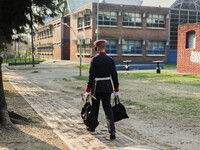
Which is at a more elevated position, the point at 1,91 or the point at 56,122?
the point at 1,91

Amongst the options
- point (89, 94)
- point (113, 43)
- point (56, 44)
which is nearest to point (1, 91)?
point (89, 94)

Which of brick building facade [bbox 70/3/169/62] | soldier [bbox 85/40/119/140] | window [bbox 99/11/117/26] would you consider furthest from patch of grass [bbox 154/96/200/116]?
window [bbox 99/11/117/26]

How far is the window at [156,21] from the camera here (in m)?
38.1

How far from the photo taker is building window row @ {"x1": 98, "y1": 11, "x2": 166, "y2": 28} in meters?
35.7

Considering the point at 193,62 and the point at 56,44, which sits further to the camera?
the point at 56,44

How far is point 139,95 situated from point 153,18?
29734 mm

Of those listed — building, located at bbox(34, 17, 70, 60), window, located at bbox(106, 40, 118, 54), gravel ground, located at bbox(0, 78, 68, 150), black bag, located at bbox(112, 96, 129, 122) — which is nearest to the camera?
gravel ground, located at bbox(0, 78, 68, 150)

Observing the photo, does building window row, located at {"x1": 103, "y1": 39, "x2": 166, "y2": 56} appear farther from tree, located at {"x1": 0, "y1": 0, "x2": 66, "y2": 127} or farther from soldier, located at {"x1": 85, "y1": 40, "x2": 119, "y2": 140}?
soldier, located at {"x1": 85, "y1": 40, "x2": 119, "y2": 140}

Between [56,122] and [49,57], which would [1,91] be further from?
[49,57]

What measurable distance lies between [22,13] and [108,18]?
2817 cm

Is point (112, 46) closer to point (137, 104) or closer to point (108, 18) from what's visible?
point (108, 18)

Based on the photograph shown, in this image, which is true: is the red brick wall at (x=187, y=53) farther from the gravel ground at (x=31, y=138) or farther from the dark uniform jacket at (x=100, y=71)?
the gravel ground at (x=31, y=138)

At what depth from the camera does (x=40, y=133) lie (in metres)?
5.02

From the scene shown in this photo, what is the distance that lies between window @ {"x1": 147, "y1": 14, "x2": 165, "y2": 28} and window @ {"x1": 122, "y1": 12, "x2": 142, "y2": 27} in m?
1.47
